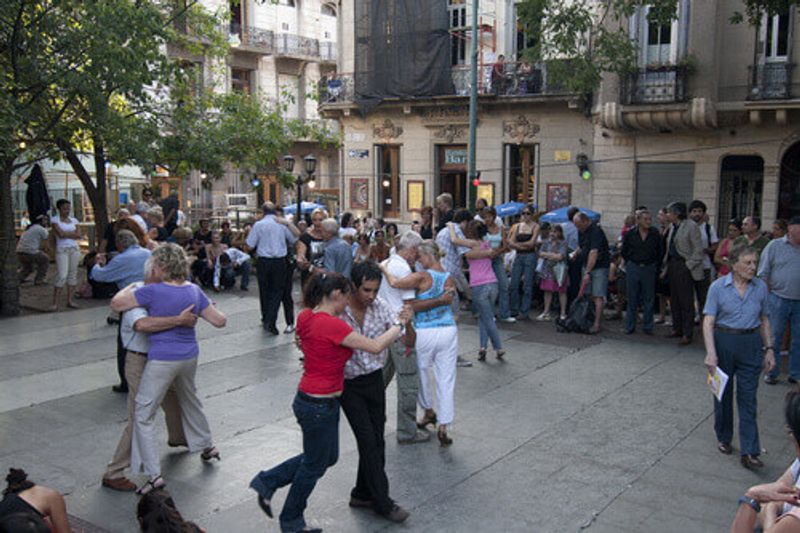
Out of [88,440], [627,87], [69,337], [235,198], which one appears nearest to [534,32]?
[627,87]

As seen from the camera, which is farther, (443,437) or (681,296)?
(681,296)

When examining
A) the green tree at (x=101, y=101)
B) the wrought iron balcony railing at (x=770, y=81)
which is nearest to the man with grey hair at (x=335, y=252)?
the green tree at (x=101, y=101)

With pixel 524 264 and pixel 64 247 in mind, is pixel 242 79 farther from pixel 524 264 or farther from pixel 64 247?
pixel 524 264

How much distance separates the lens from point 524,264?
12.8m

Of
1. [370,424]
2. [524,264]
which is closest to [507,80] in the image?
[524,264]

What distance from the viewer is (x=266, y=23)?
123ft

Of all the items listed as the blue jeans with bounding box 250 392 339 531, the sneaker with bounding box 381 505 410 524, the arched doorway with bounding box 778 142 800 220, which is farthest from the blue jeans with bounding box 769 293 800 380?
the arched doorway with bounding box 778 142 800 220

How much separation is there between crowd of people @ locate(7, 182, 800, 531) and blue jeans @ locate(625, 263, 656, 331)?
0.8 inches

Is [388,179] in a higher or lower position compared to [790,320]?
higher

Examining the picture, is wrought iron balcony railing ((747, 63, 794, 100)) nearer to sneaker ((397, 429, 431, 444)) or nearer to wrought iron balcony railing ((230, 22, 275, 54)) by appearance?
sneaker ((397, 429, 431, 444))

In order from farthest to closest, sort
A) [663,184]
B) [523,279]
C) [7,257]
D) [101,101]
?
[663,184] < [7,257] < [523,279] < [101,101]

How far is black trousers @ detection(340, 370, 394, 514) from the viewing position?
516 centimetres

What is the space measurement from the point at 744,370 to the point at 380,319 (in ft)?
10.2

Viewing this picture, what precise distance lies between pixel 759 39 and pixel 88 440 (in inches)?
699
